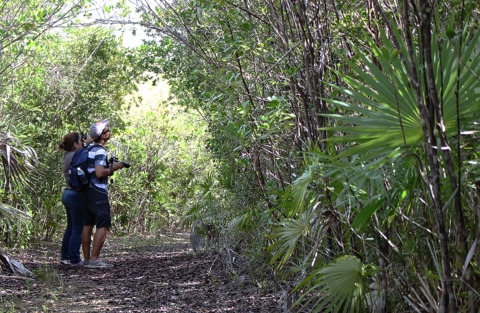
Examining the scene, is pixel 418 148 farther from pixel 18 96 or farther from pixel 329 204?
pixel 18 96

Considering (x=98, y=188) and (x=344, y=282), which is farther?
(x=98, y=188)

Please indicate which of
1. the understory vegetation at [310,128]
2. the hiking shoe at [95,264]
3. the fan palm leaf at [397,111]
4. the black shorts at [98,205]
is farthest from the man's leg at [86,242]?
the fan palm leaf at [397,111]

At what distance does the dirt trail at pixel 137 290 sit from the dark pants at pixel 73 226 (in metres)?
0.17

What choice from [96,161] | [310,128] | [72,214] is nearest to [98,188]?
[96,161]

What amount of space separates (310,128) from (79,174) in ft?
14.5

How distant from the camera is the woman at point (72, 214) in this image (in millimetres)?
8344

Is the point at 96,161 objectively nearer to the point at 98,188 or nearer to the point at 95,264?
the point at 98,188

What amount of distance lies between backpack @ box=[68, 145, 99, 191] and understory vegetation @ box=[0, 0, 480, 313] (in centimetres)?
59

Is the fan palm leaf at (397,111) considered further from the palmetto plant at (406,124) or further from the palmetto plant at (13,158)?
the palmetto plant at (13,158)

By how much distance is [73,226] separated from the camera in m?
8.45

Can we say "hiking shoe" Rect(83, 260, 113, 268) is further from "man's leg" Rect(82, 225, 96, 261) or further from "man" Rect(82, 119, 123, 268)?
"man's leg" Rect(82, 225, 96, 261)

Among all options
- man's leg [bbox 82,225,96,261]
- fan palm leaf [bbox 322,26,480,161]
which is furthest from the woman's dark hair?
fan palm leaf [bbox 322,26,480,161]

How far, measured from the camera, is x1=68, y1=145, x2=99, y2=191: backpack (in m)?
8.22

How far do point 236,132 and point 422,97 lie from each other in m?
2.92
